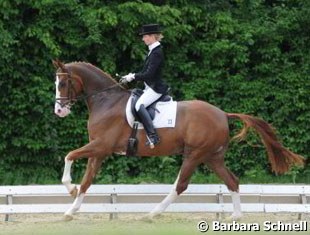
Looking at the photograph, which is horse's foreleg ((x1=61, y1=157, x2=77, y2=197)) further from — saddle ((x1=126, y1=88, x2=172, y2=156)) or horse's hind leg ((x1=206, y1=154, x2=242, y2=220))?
horse's hind leg ((x1=206, y1=154, x2=242, y2=220))

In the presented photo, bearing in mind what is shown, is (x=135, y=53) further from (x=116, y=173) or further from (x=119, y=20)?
(x=116, y=173)

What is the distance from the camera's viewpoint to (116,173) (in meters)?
16.1

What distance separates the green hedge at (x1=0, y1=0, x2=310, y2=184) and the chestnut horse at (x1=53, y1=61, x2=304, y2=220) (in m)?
4.38

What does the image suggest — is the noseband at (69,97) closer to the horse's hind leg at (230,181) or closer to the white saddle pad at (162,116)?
the white saddle pad at (162,116)

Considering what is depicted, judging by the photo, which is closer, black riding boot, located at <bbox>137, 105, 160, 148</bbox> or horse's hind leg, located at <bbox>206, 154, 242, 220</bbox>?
black riding boot, located at <bbox>137, 105, 160, 148</bbox>

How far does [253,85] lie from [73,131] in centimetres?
383

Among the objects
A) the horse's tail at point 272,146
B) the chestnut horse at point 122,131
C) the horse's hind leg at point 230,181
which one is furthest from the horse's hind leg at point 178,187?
the horse's tail at point 272,146

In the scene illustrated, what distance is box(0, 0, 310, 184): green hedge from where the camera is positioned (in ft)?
50.9

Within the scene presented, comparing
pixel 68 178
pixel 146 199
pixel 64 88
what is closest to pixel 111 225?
pixel 68 178

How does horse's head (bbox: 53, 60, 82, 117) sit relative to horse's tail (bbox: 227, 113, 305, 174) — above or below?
above

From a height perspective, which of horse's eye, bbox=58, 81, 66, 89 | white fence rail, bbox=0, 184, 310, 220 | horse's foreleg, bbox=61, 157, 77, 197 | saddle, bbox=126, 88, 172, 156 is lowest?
→ white fence rail, bbox=0, 184, 310, 220

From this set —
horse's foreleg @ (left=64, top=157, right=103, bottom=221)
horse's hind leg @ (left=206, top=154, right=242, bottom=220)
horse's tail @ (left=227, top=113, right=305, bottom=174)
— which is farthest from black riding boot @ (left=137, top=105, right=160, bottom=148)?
horse's tail @ (left=227, top=113, right=305, bottom=174)

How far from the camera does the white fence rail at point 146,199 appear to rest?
36.9 ft

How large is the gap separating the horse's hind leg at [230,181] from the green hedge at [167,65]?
4768mm
